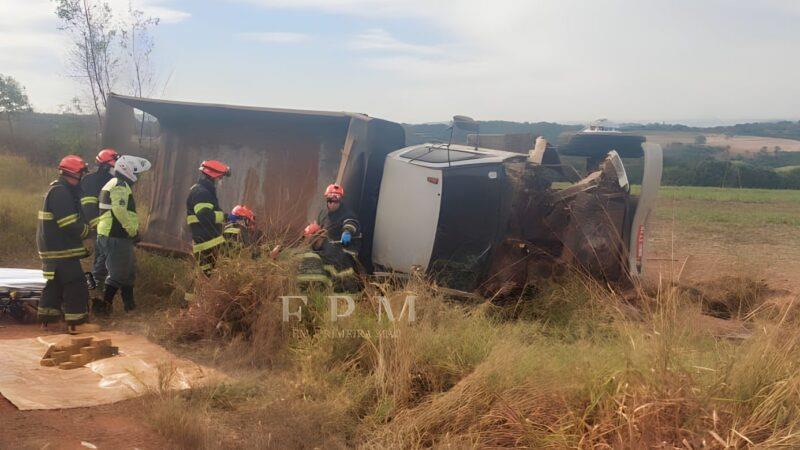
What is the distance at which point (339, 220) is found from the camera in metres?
6.88

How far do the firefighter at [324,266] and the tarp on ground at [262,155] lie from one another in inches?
22.9

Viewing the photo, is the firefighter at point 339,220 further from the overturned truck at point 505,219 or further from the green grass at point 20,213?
the green grass at point 20,213

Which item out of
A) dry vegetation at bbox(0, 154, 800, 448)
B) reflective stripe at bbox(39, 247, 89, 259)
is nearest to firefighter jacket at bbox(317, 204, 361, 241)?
dry vegetation at bbox(0, 154, 800, 448)

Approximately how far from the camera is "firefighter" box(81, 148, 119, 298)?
8.24m

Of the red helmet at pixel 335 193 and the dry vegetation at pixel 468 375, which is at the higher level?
the red helmet at pixel 335 193

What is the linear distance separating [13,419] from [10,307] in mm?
3428

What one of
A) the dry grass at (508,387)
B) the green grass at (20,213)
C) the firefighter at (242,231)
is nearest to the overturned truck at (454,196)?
Answer: the firefighter at (242,231)

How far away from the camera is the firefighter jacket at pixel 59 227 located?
22.9 ft

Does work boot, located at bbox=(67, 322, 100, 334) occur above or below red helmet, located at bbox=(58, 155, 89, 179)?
below

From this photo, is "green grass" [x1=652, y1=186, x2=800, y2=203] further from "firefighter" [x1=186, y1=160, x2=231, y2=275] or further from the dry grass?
the dry grass

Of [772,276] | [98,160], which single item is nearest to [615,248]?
[772,276]

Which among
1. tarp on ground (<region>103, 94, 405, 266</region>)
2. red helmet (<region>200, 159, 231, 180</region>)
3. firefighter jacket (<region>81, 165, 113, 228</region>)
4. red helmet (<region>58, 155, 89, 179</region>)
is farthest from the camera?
firefighter jacket (<region>81, 165, 113, 228</region>)

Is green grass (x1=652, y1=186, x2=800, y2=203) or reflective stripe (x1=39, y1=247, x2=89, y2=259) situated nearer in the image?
reflective stripe (x1=39, y1=247, x2=89, y2=259)

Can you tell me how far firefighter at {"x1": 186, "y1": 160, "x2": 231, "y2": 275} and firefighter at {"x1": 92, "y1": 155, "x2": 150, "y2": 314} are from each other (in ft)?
2.99
